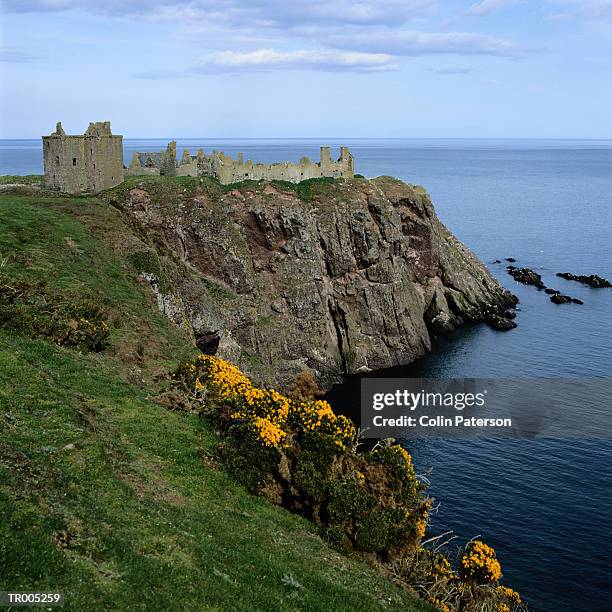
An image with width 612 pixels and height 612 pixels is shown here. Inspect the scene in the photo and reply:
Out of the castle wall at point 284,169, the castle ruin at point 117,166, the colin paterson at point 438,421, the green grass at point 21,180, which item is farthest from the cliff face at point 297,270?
the colin paterson at point 438,421

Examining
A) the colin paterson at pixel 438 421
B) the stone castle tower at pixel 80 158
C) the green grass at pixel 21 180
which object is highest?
the stone castle tower at pixel 80 158

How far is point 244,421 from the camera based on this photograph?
93.5 ft

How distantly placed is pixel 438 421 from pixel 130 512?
55343mm

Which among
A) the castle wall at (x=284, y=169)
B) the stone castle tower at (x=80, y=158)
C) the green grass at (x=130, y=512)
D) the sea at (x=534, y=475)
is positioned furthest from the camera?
the castle wall at (x=284, y=169)

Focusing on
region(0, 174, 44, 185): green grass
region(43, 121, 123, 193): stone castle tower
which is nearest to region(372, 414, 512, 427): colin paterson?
region(43, 121, 123, 193): stone castle tower

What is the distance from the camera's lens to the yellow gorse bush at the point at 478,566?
30.9 metres

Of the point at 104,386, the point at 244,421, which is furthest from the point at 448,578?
the point at 104,386

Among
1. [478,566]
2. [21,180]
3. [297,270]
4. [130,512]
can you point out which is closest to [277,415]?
[130,512]

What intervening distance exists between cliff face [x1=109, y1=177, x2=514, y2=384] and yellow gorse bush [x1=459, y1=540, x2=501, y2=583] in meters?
41.0

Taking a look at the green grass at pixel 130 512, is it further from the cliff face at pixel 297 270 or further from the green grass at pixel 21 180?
the green grass at pixel 21 180

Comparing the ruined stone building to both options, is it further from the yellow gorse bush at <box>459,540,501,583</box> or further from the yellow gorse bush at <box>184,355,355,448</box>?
the yellow gorse bush at <box>459,540,501,583</box>

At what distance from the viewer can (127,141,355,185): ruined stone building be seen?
3563 inches

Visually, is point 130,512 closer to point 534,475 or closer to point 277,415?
point 277,415

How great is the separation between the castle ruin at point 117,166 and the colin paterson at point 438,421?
40.6 meters
